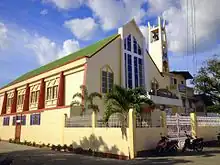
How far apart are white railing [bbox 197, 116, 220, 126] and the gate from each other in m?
1.19

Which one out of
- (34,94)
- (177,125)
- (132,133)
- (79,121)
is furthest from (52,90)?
(132,133)

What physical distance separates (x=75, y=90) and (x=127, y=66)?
6.00 m

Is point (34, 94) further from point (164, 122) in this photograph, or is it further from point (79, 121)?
point (164, 122)

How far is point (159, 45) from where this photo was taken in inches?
1332

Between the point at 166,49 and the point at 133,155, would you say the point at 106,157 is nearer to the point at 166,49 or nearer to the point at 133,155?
the point at 133,155

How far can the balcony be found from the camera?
2071 cm

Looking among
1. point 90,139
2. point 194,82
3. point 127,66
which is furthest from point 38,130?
point 194,82

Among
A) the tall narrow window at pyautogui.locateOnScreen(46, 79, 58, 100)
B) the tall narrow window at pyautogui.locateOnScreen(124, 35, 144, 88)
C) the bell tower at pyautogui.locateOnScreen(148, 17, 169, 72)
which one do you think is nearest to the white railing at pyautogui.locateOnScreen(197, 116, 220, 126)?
the tall narrow window at pyautogui.locateOnScreen(124, 35, 144, 88)

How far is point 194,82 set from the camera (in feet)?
70.2

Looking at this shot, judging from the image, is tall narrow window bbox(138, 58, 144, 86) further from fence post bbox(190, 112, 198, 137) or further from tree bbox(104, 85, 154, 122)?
tree bbox(104, 85, 154, 122)

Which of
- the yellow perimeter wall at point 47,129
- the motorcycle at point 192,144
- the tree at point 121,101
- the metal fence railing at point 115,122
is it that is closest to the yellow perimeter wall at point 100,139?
the metal fence railing at point 115,122

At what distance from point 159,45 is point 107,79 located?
14.9 m

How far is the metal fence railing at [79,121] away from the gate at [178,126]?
4.79 m

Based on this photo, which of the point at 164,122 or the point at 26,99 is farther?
the point at 26,99
